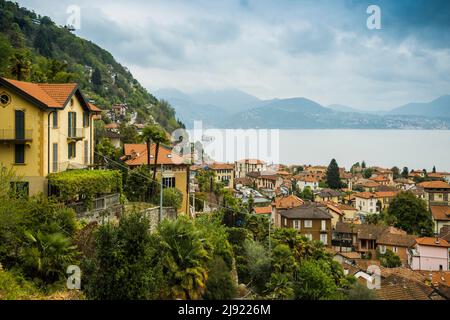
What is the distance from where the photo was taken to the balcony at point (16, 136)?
16.3 metres

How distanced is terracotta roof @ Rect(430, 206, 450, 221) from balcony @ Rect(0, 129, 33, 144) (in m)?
53.8

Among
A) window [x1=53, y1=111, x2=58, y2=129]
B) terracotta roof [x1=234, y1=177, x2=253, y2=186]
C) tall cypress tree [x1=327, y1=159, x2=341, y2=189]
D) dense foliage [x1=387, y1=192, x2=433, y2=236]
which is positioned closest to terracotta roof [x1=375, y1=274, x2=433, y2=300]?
window [x1=53, y1=111, x2=58, y2=129]

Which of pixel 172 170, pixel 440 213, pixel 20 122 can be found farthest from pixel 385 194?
pixel 20 122

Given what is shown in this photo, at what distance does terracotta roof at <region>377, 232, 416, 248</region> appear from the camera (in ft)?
132

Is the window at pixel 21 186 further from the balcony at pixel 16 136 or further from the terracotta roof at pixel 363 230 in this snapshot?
the terracotta roof at pixel 363 230

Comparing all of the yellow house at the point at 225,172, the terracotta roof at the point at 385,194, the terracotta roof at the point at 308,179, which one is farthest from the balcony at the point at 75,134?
the terracotta roof at the point at 308,179

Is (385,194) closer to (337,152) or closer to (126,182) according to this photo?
(126,182)

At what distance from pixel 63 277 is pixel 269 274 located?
846 centimetres

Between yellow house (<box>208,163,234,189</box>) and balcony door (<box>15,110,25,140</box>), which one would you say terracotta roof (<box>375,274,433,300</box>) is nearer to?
balcony door (<box>15,110,25,140</box>)

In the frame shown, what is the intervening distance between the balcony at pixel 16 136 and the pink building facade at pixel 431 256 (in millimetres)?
32448

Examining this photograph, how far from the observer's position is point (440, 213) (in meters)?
58.4

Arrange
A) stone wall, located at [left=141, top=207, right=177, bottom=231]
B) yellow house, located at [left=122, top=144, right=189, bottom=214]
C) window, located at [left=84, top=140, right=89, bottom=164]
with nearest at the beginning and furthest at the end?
stone wall, located at [left=141, top=207, right=177, bottom=231] → window, located at [left=84, top=140, right=89, bottom=164] → yellow house, located at [left=122, top=144, right=189, bottom=214]
